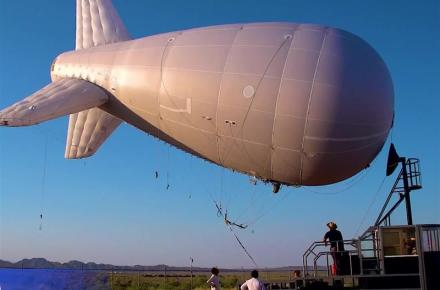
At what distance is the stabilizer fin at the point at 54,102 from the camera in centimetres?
1706

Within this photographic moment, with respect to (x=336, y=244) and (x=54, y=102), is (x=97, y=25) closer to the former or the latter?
(x=54, y=102)

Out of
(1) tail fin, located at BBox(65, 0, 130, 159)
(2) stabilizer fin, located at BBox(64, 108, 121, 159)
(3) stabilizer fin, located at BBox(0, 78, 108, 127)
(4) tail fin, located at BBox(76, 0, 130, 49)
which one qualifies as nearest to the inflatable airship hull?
(3) stabilizer fin, located at BBox(0, 78, 108, 127)

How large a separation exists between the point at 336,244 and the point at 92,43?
42.3 feet

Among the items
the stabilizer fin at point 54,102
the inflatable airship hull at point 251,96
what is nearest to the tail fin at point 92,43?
the inflatable airship hull at point 251,96

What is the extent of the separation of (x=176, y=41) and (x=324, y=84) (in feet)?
19.4

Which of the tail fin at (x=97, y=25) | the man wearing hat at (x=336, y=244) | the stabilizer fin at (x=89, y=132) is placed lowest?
the man wearing hat at (x=336, y=244)

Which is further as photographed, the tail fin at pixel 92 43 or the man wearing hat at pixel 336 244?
the tail fin at pixel 92 43

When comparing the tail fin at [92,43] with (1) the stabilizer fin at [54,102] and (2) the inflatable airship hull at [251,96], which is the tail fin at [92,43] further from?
(1) the stabilizer fin at [54,102]

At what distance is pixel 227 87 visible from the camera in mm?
16953

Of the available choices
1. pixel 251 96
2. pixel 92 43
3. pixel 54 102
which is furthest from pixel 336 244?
pixel 92 43

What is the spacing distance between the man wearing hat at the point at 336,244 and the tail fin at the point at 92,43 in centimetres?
930

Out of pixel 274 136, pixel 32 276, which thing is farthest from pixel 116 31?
pixel 32 276

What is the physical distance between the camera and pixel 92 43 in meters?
22.8

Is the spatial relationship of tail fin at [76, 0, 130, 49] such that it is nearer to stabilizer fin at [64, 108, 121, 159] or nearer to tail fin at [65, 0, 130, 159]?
tail fin at [65, 0, 130, 159]
